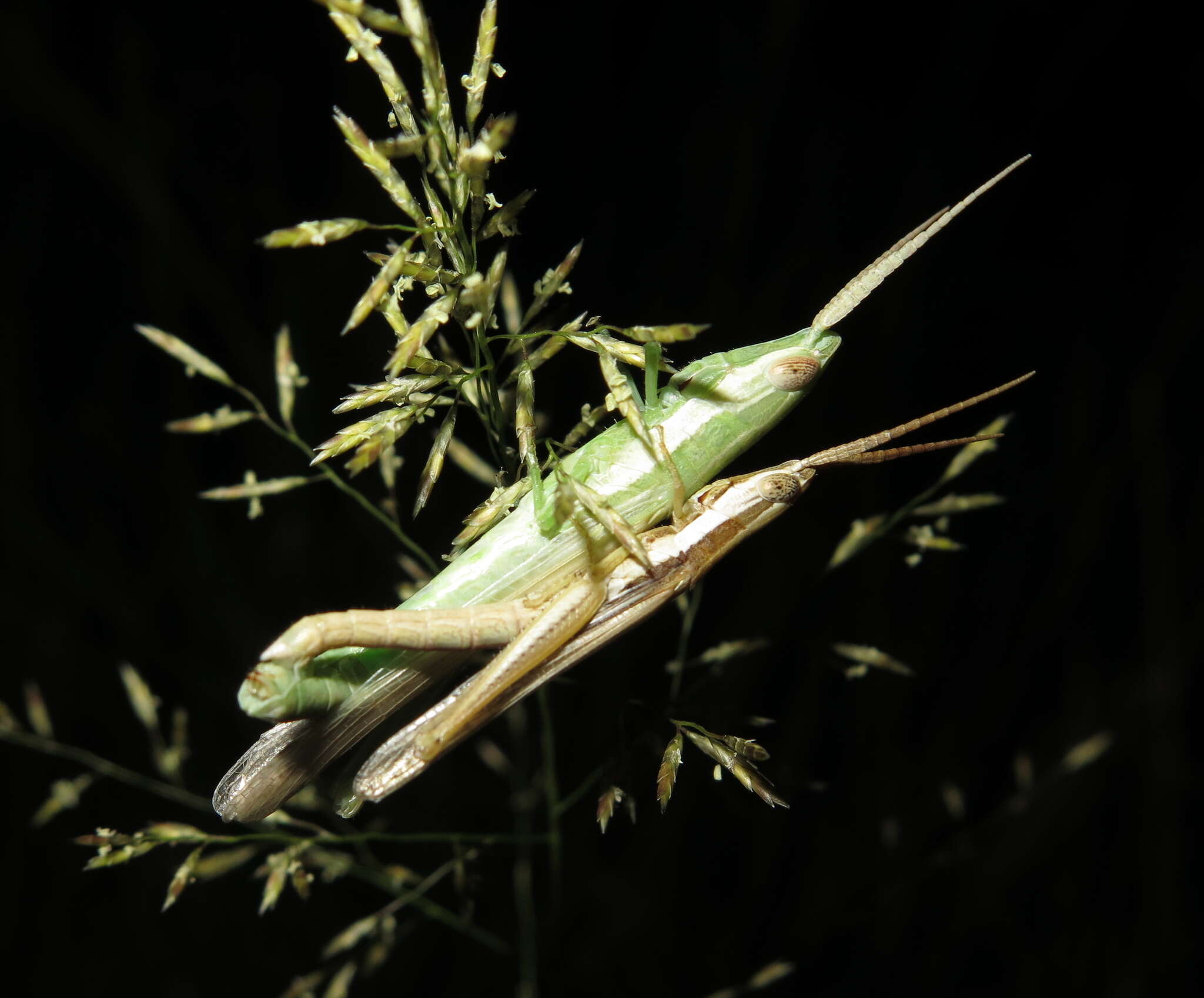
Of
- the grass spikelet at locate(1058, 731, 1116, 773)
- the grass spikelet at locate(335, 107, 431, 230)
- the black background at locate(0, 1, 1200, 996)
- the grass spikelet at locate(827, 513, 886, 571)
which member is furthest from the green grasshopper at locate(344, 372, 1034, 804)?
the grass spikelet at locate(1058, 731, 1116, 773)

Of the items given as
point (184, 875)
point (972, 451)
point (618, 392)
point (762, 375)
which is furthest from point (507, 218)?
point (184, 875)

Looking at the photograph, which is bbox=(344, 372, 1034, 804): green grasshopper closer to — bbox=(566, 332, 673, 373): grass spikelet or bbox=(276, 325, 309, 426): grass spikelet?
bbox=(566, 332, 673, 373): grass spikelet

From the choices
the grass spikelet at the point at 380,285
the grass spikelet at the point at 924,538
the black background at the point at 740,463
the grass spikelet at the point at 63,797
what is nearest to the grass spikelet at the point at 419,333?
the grass spikelet at the point at 380,285

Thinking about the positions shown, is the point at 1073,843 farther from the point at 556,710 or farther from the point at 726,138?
the point at 726,138

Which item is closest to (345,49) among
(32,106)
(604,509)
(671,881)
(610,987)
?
(32,106)

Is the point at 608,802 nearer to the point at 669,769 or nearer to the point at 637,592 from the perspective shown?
the point at 669,769

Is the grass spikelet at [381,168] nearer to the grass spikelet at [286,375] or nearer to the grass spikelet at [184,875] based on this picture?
the grass spikelet at [286,375]
